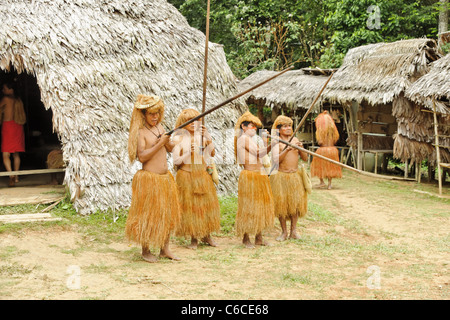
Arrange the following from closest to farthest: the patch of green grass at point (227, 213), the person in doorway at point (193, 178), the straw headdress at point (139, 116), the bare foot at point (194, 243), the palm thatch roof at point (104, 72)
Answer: the straw headdress at point (139, 116)
the person in doorway at point (193, 178)
the bare foot at point (194, 243)
the patch of green grass at point (227, 213)
the palm thatch roof at point (104, 72)

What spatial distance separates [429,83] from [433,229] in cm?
403

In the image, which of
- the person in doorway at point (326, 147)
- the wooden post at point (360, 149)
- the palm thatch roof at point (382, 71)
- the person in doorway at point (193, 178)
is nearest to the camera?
the person in doorway at point (193, 178)

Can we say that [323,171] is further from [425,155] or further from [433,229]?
[433,229]

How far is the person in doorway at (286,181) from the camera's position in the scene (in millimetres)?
6258

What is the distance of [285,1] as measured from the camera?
19.9 meters

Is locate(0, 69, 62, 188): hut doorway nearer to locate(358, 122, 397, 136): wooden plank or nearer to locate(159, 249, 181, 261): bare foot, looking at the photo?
locate(159, 249, 181, 261): bare foot

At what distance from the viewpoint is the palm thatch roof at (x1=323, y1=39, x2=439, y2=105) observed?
37.8ft

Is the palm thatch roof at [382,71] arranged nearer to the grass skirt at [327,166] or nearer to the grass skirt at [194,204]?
the grass skirt at [327,166]

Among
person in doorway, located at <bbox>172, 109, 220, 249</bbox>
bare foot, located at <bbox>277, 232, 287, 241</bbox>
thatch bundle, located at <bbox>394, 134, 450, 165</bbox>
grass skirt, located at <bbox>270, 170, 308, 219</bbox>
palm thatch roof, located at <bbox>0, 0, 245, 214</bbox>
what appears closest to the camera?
person in doorway, located at <bbox>172, 109, 220, 249</bbox>

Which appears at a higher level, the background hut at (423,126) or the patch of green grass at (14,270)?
the background hut at (423,126)

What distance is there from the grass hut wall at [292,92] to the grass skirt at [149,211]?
9.53m

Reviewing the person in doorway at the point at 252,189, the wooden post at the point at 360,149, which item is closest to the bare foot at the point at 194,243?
the person in doorway at the point at 252,189

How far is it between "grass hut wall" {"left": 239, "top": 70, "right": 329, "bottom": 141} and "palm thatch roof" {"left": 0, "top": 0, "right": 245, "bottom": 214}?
571cm

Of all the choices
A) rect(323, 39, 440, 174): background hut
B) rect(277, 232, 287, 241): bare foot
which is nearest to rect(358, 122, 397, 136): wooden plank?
rect(323, 39, 440, 174): background hut
